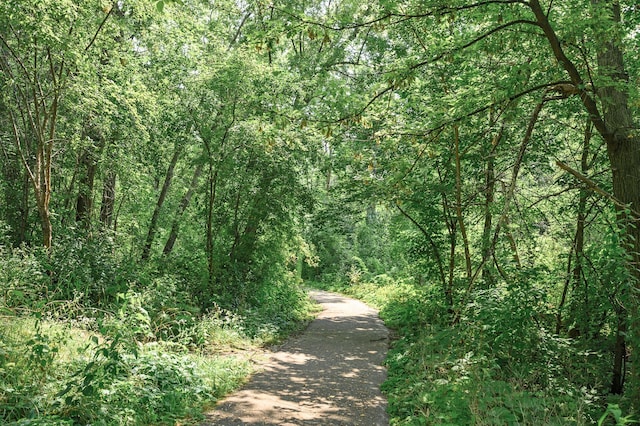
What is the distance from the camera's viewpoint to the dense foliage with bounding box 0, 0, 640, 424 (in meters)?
5.11

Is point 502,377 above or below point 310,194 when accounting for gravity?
below

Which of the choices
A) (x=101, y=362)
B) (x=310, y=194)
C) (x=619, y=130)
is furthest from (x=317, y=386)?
(x=310, y=194)

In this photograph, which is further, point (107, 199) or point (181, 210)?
point (181, 210)

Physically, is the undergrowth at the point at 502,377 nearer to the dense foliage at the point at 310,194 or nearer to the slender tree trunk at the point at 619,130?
the dense foliage at the point at 310,194

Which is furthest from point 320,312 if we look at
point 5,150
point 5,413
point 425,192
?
point 5,413

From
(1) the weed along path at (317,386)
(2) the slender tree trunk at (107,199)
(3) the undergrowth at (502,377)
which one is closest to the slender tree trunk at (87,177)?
(2) the slender tree trunk at (107,199)

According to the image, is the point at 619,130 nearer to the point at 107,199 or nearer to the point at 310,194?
the point at 310,194

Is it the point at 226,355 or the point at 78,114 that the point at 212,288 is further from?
the point at 78,114

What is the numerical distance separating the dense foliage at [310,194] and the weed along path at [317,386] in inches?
14.4

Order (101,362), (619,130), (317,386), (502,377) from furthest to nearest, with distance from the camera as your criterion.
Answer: (317,386) → (502,377) → (619,130) → (101,362)

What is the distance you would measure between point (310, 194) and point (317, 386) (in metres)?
6.53

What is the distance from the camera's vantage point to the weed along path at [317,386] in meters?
5.58

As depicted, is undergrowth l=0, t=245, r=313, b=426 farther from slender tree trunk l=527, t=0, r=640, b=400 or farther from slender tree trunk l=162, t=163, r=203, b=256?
slender tree trunk l=527, t=0, r=640, b=400

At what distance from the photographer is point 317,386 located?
7031 millimetres
